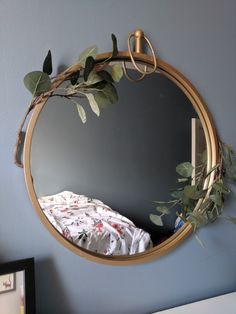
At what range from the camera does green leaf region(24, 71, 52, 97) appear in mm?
817

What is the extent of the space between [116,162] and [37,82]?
14.9 inches

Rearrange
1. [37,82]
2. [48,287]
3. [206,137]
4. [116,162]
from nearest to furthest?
[37,82], [48,287], [116,162], [206,137]

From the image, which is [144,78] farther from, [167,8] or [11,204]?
[11,204]

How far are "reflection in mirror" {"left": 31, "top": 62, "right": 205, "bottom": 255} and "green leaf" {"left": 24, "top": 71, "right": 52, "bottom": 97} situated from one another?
91 mm

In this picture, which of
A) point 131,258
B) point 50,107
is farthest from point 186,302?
point 50,107

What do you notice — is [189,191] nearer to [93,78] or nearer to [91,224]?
[91,224]

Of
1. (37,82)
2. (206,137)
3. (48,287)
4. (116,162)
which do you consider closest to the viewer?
(37,82)

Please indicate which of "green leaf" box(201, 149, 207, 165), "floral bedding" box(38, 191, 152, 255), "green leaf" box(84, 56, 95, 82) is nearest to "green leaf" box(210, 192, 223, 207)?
"green leaf" box(201, 149, 207, 165)

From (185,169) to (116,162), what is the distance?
10.6 inches

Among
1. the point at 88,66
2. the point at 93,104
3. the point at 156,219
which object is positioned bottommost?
the point at 156,219

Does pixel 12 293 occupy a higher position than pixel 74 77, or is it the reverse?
pixel 74 77

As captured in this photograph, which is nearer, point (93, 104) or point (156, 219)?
point (93, 104)

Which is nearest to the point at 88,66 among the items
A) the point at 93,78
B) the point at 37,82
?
the point at 93,78

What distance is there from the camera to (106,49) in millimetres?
1002
